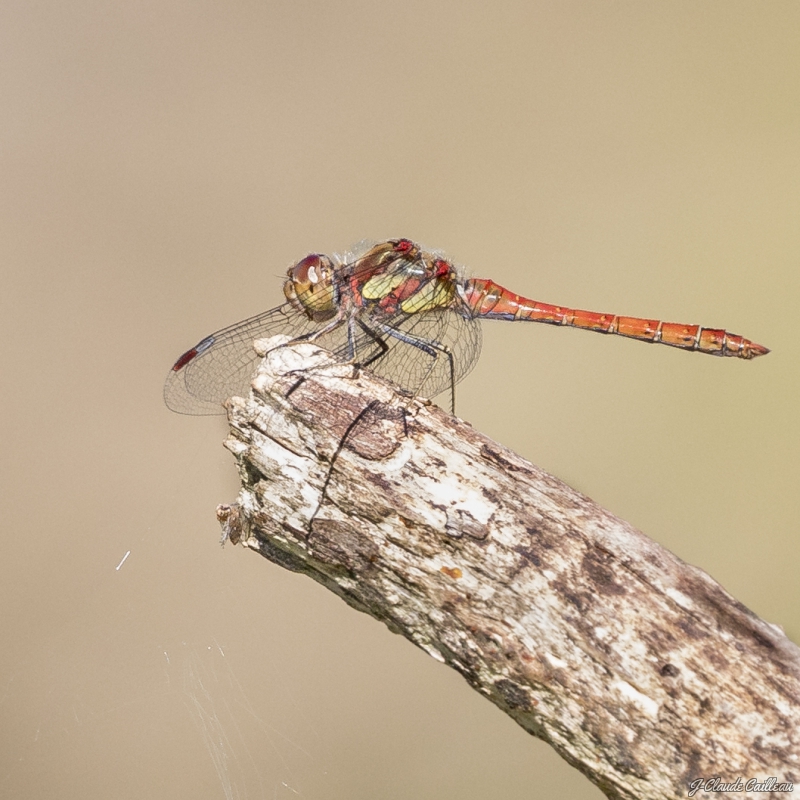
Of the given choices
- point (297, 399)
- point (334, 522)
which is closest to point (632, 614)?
point (334, 522)

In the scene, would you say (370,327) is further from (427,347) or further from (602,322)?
(602,322)

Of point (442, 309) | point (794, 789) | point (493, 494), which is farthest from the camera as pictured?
point (442, 309)

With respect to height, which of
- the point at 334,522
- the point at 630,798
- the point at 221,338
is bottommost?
the point at 630,798

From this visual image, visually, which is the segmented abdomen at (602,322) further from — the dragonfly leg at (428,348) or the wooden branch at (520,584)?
the wooden branch at (520,584)

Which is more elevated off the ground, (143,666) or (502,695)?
(502,695)

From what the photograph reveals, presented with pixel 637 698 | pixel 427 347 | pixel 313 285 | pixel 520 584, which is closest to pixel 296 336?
pixel 313 285

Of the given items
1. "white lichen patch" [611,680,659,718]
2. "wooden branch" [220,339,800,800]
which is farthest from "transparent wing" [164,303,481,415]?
"white lichen patch" [611,680,659,718]

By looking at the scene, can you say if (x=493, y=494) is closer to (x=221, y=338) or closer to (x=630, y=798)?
(x=630, y=798)

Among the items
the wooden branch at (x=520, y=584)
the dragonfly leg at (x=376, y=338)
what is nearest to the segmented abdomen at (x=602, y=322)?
the dragonfly leg at (x=376, y=338)
